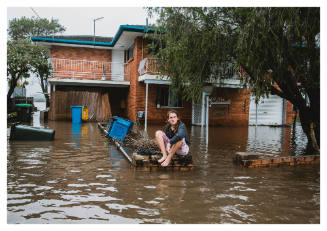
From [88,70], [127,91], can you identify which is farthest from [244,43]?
[88,70]

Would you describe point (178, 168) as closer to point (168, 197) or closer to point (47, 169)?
point (168, 197)

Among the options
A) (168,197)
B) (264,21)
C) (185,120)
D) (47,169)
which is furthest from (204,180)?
(185,120)

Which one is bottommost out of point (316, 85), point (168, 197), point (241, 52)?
point (168, 197)

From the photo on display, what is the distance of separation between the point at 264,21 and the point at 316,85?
2.43 m

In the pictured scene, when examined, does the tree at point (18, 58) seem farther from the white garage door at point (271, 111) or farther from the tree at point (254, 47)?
the white garage door at point (271, 111)

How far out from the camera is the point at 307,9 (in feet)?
21.4

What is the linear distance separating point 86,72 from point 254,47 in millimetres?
13473

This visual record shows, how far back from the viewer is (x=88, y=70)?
20938 mm

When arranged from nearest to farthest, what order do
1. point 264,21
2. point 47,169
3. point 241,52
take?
point 47,169 → point 264,21 → point 241,52

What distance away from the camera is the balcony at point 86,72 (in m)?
18.6

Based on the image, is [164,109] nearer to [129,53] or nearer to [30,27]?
[129,53]

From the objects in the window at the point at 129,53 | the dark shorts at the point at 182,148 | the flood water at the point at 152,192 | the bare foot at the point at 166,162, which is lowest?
the flood water at the point at 152,192

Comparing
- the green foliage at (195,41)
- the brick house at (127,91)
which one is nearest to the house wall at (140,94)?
the brick house at (127,91)

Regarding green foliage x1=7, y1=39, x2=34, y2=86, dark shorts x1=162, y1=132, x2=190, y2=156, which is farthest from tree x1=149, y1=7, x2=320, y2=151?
green foliage x1=7, y1=39, x2=34, y2=86
